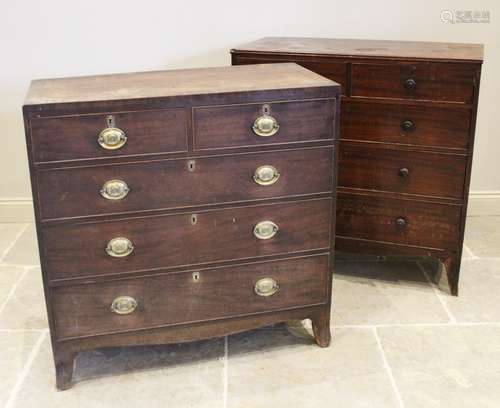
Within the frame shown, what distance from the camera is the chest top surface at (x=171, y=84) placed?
183cm

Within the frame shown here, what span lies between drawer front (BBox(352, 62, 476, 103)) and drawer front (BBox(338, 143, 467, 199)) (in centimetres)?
21

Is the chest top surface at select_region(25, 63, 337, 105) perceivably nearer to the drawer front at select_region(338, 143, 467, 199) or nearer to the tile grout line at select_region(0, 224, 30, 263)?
the drawer front at select_region(338, 143, 467, 199)

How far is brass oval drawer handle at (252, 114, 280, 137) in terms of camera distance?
1905 mm

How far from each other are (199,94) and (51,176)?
0.47 metres

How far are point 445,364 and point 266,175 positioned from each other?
0.86m

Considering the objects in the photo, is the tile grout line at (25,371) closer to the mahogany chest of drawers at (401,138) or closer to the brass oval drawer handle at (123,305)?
the brass oval drawer handle at (123,305)

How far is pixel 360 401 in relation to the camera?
1.96m

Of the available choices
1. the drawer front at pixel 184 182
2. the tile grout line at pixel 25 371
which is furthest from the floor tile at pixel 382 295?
the tile grout line at pixel 25 371

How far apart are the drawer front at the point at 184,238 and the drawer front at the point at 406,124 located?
1.68 ft

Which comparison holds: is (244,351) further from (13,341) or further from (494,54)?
(494,54)

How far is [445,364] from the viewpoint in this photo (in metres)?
2.13

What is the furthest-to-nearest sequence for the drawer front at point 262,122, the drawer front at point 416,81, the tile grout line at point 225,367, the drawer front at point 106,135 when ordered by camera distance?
the drawer front at point 416,81
the tile grout line at point 225,367
the drawer front at point 262,122
the drawer front at point 106,135

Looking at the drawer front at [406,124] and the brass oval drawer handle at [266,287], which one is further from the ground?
the drawer front at [406,124]

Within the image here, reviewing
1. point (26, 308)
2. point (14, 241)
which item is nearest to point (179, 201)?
point (26, 308)
